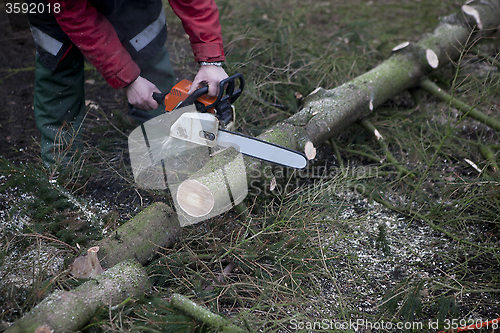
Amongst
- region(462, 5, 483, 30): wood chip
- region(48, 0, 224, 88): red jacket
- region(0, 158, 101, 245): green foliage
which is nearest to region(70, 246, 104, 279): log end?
region(0, 158, 101, 245): green foliage

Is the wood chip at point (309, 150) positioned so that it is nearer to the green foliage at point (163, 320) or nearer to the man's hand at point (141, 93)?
the man's hand at point (141, 93)

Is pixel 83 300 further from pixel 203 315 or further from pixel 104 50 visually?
pixel 104 50

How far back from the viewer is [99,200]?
81.8 inches

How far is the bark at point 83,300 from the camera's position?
1.20m

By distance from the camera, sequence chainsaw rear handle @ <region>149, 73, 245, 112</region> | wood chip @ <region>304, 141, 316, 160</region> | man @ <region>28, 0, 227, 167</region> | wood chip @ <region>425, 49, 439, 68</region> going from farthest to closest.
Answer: wood chip @ <region>425, 49, 439, 68</region>
wood chip @ <region>304, 141, 316, 160</region>
man @ <region>28, 0, 227, 167</region>
chainsaw rear handle @ <region>149, 73, 245, 112</region>

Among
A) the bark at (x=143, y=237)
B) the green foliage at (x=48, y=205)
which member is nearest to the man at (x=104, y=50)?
the green foliage at (x=48, y=205)

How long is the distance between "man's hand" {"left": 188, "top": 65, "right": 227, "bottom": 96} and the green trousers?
738mm

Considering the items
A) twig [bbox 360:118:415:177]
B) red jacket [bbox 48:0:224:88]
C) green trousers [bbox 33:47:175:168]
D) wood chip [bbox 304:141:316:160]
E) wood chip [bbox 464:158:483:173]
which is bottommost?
wood chip [bbox 464:158:483:173]

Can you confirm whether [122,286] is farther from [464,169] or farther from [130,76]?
[464,169]

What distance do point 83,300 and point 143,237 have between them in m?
0.38

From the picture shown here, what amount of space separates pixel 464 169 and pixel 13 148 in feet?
9.87

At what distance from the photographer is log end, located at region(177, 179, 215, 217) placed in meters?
1.65

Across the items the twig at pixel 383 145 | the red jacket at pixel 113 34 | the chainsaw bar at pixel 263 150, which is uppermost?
the red jacket at pixel 113 34

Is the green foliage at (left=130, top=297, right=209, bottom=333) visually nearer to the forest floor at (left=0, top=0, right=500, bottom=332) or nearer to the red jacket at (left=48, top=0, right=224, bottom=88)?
the forest floor at (left=0, top=0, right=500, bottom=332)
